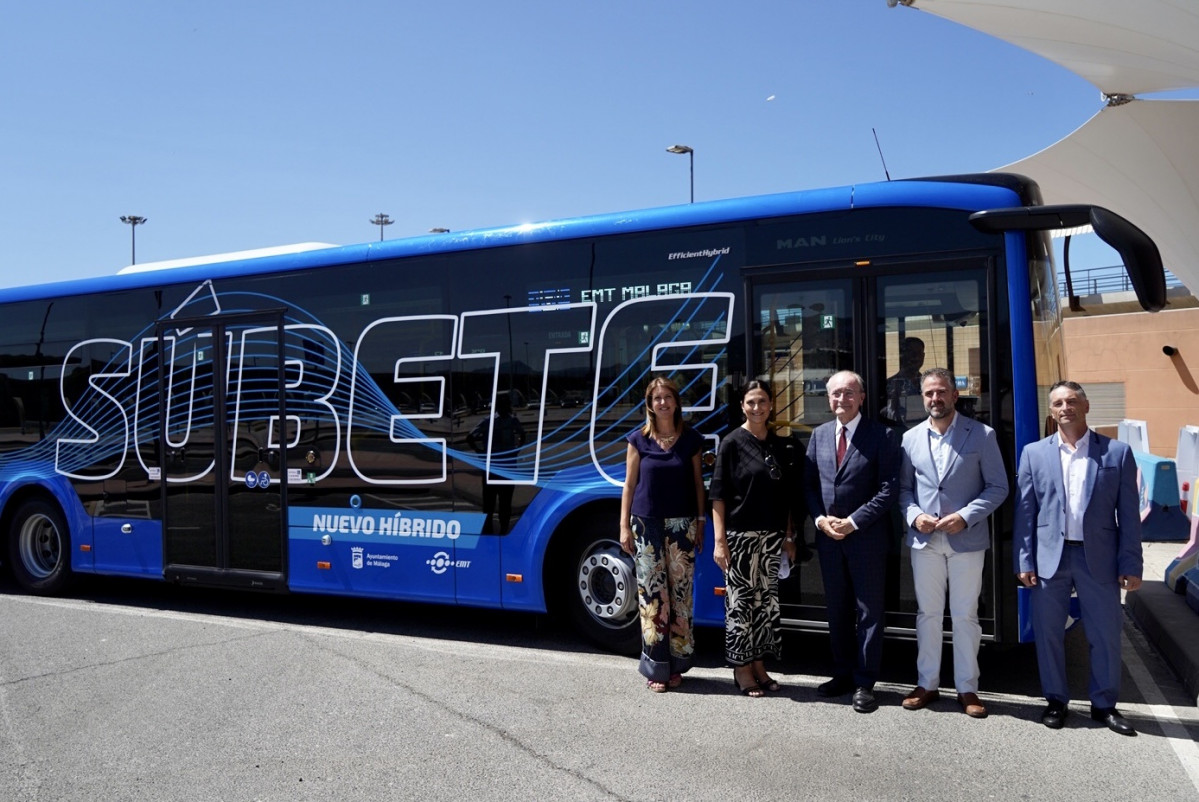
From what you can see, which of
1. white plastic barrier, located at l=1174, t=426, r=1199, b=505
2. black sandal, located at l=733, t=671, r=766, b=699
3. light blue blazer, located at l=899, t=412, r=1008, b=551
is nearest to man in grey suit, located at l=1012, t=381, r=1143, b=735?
light blue blazer, located at l=899, t=412, r=1008, b=551

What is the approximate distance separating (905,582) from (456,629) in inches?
147

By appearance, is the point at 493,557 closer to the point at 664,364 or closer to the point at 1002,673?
the point at 664,364

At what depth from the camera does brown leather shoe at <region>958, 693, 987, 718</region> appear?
5344mm

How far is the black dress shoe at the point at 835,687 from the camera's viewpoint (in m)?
5.75

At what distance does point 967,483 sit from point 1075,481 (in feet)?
1.76

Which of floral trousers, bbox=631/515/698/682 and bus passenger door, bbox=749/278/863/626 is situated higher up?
bus passenger door, bbox=749/278/863/626

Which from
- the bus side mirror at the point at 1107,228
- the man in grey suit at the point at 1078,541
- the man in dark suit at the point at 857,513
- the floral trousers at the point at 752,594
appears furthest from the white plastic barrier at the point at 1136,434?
the floral trousers at the point at 752,594

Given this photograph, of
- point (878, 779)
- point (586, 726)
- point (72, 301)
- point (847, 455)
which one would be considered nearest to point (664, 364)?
point (847, 455)

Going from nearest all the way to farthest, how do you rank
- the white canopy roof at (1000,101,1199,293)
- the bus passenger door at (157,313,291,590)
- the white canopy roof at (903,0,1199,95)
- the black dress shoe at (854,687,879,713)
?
the black dress shoe at (854,687,879,713) < the bus passenger door at (157,313,291,590) < the white canopy roof at (903,0,1199,95) < the white canopy roof at (1000,101,1199,293)

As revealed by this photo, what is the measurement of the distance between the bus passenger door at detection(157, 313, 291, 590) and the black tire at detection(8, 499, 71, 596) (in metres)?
1.84

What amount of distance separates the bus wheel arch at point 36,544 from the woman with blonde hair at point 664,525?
649 centimetres

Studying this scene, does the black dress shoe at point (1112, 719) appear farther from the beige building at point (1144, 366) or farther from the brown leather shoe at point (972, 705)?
the beige building at point (1144, 366)

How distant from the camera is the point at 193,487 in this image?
847cm

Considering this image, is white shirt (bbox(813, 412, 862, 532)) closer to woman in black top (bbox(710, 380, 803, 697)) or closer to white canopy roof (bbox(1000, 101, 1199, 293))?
woman in black top (bbox(710, 380, 803, 697))
